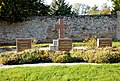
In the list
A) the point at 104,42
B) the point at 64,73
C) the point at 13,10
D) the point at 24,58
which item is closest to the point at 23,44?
the point at 24,58

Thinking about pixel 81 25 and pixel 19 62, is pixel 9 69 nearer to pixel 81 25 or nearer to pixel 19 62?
pixel 19 62

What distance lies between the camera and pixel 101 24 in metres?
29.5

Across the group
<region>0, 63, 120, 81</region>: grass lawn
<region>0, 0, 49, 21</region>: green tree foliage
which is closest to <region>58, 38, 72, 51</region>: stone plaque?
<region>0, 63, 120, 81</region>: grass lawn

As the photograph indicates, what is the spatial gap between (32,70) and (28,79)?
0.70m

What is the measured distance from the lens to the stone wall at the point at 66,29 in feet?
96.0

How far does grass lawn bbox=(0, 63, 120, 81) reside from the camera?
9695 mm

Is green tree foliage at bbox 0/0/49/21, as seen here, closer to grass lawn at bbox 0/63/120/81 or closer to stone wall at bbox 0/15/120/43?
stone wall at bbox 0/15/120/43

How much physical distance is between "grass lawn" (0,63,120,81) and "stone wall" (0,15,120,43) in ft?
59.7

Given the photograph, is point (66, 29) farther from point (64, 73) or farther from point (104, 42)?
point (64, 73)

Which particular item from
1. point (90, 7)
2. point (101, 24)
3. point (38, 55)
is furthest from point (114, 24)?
point (90, 7)

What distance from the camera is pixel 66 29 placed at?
29344 mm

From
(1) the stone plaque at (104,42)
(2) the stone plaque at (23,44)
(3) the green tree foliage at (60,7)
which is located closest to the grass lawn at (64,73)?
(2) the stone plaque at (23,44)

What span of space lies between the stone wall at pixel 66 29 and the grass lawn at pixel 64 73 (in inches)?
716

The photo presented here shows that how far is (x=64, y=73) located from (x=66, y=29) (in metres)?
19.2
